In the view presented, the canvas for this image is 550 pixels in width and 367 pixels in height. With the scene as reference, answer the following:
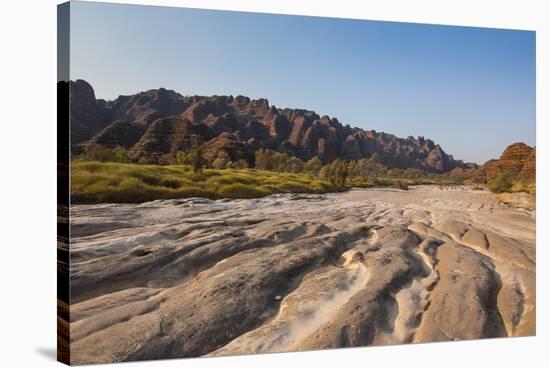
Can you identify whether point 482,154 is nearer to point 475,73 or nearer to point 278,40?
point 475,73

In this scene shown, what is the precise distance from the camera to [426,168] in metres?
9.38

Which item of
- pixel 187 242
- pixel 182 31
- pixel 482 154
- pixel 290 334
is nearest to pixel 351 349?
pixel 290 334

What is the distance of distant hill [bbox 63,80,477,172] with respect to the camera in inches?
299

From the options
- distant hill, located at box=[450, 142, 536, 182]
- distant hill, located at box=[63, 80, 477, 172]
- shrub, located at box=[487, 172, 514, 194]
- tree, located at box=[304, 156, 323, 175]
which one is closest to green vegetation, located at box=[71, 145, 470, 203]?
tree, located at box=[304, 156, 323, 175]

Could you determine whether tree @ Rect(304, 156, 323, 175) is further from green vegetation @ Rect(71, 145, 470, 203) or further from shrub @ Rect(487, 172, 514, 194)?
shrub @ Rect(487, 172, 514, 194)

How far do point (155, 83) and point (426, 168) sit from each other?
12.3 feet

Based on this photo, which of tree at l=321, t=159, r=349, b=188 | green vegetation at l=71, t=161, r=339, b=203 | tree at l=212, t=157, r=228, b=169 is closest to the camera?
green vegetation at l=71, t=161, r=339, b=203

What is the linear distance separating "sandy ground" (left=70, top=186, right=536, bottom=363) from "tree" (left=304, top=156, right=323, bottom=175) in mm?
325

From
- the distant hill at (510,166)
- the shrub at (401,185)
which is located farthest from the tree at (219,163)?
the distant hill at (510,166)

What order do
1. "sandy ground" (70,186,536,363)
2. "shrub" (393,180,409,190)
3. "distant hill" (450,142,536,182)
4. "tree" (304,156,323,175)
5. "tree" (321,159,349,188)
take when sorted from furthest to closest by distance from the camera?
"distant hill" (450,142,536,182) < "shrub" (393,180,409,190) < "tree" (321,159,349,188) < "tree" (304,156,323,175) < "sandy ground" (70,186,536,363)

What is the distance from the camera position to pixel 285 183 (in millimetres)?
8672

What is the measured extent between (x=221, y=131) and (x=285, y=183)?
1.02m

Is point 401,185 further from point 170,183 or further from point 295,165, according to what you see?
point 170,183

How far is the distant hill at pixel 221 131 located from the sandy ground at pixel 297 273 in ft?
1.81
